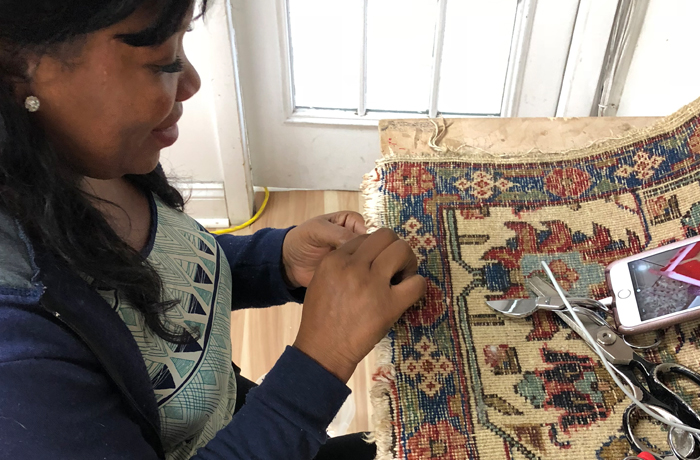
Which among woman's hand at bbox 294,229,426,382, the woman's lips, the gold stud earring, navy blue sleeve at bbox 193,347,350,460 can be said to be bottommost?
navy blue sleeve at bbox 193,347,350,460

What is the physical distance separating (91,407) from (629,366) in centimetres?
48

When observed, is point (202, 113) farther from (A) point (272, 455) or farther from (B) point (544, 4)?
(A) point (272, 455)

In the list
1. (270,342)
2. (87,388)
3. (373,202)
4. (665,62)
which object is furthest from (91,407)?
(665,62)

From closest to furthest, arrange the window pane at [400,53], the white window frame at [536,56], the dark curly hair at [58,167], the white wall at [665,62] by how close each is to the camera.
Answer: the dark curly hair at [58,167]
the white wall at [665,62]
the white window frame at [536,56]
the window pane at [400,53]

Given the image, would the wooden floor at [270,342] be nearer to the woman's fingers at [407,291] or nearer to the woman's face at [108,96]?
the woman's fingers at [407,291]

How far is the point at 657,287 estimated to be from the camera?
494 mm

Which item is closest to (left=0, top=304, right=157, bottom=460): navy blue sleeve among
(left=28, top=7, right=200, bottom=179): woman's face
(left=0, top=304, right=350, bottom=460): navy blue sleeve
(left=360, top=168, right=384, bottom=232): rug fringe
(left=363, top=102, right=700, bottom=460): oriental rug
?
(left=0, top=304, right=350, bottom=460): navy blue sleeve

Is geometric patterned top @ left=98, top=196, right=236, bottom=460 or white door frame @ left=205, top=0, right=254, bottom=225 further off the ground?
white door frame @ left=205, top=0, right=254, bottom=225

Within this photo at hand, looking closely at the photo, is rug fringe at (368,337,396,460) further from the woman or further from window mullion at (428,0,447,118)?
window mullion at (428,0,447,118)

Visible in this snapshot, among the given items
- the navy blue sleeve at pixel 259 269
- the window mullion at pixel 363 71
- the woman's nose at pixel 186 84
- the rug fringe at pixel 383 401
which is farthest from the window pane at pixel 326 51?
the rug fringe at pixel 383 401

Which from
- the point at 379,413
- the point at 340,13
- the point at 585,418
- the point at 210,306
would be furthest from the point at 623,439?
the point at 340,13

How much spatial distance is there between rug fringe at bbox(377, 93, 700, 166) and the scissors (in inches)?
8.0

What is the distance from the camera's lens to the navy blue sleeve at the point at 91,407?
12.7 inches

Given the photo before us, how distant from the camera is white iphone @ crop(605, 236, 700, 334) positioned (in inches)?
18.8
